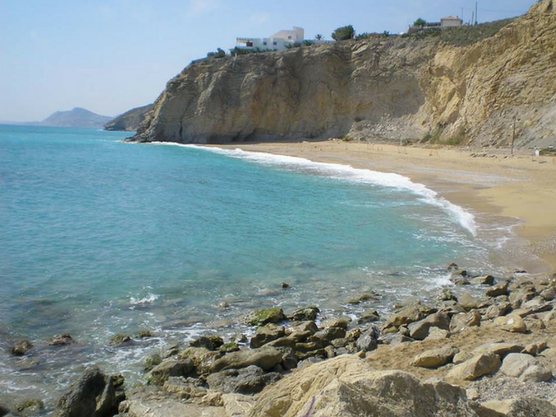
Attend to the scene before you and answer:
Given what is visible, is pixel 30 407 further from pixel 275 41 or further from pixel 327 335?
pixel 275 41

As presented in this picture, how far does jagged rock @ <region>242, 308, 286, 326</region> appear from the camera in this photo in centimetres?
848

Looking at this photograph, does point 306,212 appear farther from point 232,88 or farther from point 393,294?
point 232,88

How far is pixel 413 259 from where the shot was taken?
12.5m

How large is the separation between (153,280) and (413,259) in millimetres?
6344

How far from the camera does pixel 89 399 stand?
547cm

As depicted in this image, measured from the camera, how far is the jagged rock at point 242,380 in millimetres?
5719

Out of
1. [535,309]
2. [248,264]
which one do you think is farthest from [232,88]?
[535,309]

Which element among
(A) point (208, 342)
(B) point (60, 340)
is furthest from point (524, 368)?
(B) point (60, 340)

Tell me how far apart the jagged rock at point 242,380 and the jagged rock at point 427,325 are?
2.46 metres

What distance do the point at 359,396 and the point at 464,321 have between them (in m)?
5.58

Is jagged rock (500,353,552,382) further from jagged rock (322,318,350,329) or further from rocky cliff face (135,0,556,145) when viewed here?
rocky cliff face (135,0,556,145)

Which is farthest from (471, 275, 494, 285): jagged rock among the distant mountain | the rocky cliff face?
the distant mountain

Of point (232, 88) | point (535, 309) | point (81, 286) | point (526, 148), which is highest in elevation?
point (232, 88)

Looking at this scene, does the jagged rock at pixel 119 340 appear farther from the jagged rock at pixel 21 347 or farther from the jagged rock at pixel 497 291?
the jagged rock at pixel 497 291
